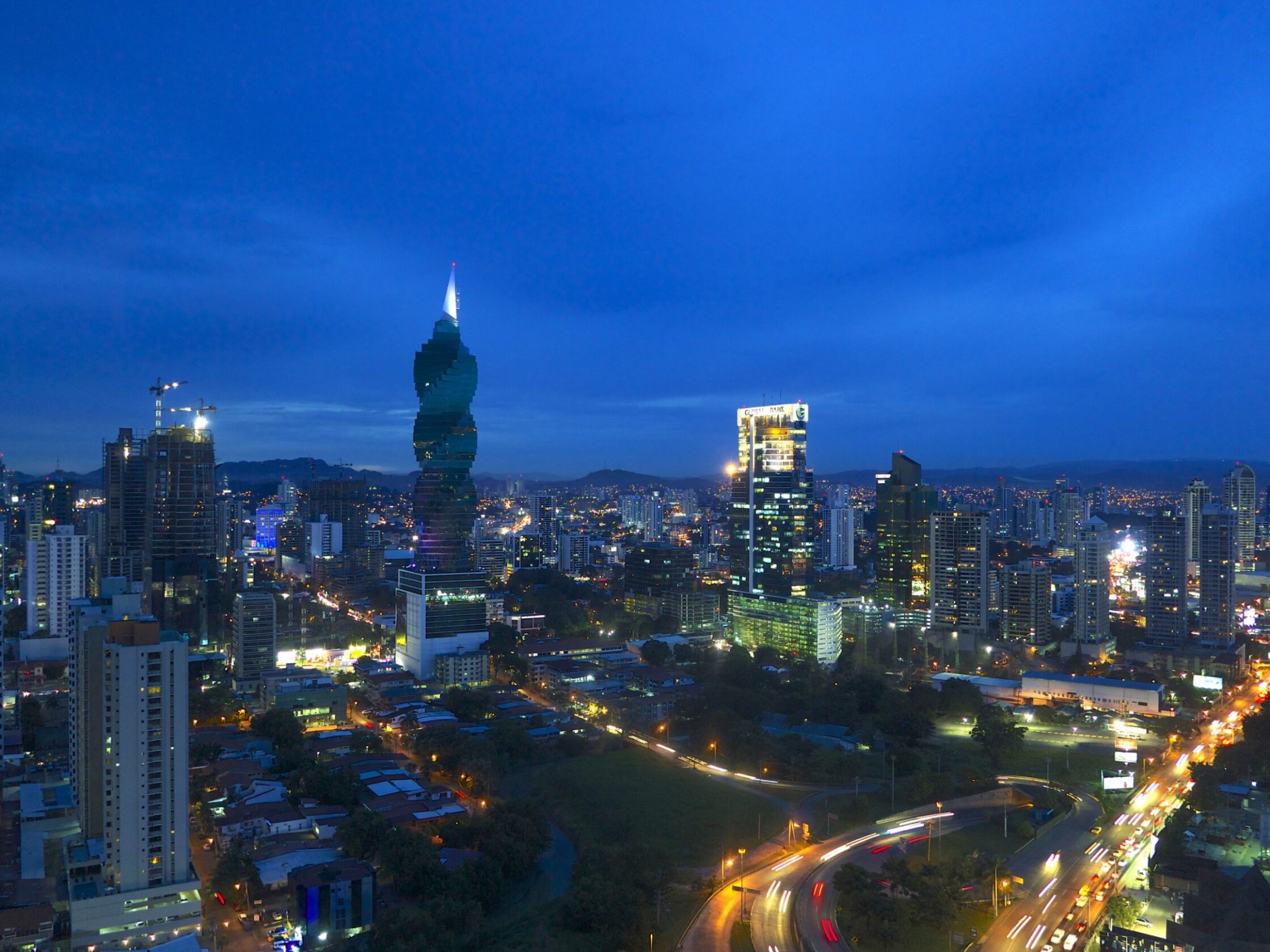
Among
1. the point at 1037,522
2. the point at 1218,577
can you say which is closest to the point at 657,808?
the point at 1218,577

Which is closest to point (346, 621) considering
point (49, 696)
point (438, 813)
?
point (49, 696)

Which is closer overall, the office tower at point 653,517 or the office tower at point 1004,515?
the office tower at point 1004,515

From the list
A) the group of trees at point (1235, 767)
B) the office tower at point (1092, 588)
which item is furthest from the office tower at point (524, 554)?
the group of trees at point (1235, 767)

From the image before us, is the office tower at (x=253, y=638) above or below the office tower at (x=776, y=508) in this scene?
below

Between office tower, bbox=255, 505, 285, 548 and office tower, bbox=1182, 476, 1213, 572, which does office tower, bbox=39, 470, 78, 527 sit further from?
office tower, bbox=1182, 476, 1213, 572

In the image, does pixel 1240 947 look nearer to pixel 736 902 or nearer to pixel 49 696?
pixel 736 902

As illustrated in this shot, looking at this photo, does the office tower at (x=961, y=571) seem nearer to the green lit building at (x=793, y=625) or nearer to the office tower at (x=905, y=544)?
the office tower at (x=905, y=544)
